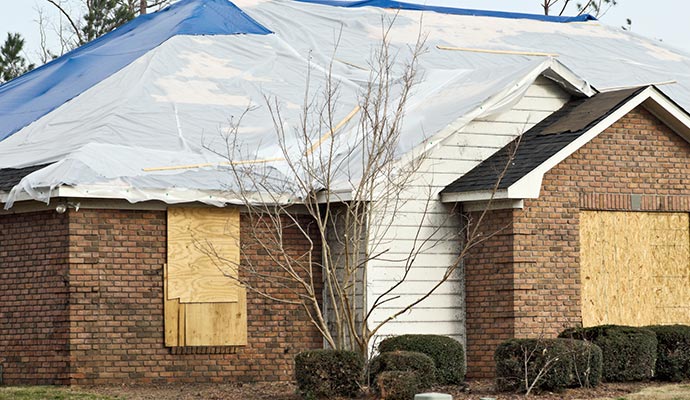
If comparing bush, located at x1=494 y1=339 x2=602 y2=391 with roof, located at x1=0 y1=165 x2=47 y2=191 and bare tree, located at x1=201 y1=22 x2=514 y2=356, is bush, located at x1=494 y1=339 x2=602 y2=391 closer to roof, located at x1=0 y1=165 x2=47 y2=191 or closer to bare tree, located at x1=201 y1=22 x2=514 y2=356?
bare tree, located at x1=201 y1=22 x2=514 y2=356

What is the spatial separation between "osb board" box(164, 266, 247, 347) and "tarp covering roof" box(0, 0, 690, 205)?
1.53 meters

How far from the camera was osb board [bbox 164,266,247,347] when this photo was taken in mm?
17797

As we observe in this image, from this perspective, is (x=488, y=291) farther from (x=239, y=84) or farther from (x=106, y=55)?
(x=106, y=55)

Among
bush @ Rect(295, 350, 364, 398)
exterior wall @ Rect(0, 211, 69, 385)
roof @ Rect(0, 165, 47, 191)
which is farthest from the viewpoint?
roof @ Rect(0, 165, 47, 191)

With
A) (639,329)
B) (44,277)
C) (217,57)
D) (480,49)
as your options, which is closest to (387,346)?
(639,329)

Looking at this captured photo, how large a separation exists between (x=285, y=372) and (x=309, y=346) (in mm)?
543

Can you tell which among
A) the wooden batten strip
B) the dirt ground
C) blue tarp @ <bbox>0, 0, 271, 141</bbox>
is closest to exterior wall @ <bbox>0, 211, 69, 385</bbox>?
the dirt ground

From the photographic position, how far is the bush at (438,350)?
16878 millimetres

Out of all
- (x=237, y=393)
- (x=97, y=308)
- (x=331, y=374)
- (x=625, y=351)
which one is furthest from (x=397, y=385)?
(x=97, y=308)

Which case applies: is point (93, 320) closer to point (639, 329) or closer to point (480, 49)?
point (639, 329)

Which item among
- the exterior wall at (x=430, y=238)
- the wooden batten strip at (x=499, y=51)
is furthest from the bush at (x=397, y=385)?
the wooden batten strip at (x=499, y=51)

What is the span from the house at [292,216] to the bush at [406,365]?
1.49m

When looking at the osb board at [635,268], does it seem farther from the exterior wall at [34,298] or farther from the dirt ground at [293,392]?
the exterior wall at [34,298]

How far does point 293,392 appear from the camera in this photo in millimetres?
16375
